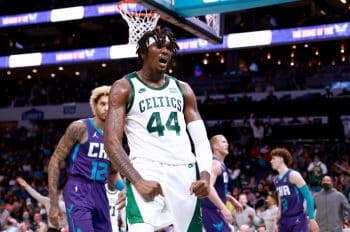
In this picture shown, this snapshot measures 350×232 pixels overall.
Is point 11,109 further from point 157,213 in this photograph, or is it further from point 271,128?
point 157,213

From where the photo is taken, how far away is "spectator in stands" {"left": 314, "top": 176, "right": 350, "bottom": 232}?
1059 centimetres

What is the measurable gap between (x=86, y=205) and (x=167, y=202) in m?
2.11

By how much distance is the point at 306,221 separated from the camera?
835cm

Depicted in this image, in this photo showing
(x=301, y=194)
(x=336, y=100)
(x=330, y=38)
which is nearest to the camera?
(x=301, y=194)

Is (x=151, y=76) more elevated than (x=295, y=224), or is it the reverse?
(x=151, y=76)

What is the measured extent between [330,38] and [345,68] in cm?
419

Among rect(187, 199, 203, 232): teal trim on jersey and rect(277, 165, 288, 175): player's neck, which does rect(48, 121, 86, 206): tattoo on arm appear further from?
rect(277, 165, 288, 175): player's neck

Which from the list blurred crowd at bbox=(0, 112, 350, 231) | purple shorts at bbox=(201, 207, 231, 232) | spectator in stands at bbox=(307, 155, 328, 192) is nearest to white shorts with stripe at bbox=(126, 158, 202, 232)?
purple shorts at bbox=(201, 207, 231, 232)

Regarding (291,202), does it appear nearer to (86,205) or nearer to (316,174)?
(86,205)

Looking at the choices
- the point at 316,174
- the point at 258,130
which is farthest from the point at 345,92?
the point at 316,174

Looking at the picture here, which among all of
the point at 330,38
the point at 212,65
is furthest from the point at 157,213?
the point at 212,65

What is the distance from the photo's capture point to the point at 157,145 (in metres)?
3.71

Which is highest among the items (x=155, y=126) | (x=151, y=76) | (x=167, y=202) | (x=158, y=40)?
(x=158, y=40)

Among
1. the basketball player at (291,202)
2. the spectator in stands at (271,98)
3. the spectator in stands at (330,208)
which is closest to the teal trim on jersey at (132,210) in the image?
the basketball player at (291,202)
